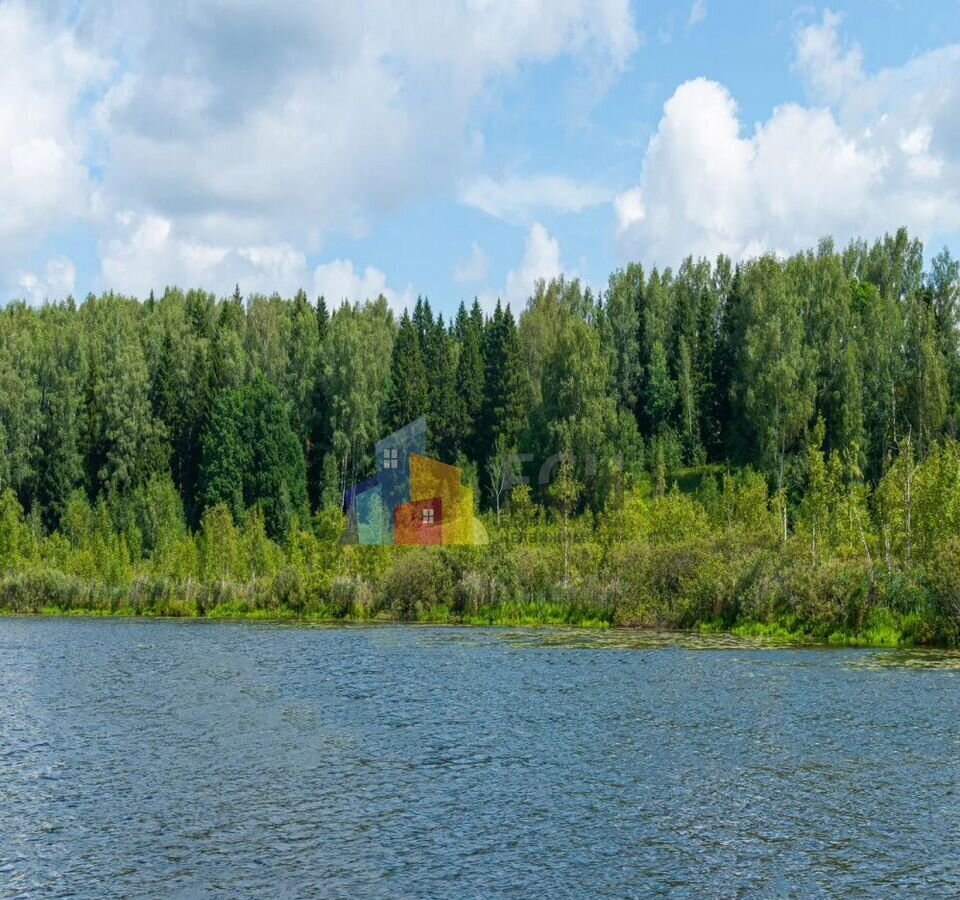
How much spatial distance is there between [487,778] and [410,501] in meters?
79.3

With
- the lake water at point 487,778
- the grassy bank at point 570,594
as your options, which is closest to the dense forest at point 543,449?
the grassy bank at point 570,594

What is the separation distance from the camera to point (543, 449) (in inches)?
4208

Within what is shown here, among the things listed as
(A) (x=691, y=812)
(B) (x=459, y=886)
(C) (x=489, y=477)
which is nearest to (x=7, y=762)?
(B) (x=459, y=886)

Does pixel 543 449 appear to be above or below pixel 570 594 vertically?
above

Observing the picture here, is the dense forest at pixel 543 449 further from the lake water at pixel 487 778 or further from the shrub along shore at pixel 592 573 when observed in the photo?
the lake water at pixel 487 778

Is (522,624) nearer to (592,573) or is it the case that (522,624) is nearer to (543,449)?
(592,573)

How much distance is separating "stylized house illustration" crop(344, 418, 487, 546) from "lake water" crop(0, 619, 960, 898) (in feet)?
142

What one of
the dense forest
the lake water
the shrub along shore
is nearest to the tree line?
the dense forest

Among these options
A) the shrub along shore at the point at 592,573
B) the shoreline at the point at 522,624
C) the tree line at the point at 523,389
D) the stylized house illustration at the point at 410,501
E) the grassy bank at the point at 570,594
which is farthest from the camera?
the tree line at the point at 523,389

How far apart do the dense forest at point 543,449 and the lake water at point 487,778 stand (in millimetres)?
15892

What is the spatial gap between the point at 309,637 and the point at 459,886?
137 feet

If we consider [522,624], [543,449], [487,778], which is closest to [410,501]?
[543,449]

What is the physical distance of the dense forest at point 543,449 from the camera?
204ft

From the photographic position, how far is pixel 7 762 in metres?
27.9
